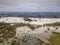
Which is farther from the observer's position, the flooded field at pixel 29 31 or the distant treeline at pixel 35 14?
the distant treeline at pixel 35 14

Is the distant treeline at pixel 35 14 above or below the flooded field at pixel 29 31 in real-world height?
above

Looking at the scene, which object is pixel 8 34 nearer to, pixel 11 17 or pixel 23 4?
pixel 11 17

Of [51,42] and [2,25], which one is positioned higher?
[2,25]

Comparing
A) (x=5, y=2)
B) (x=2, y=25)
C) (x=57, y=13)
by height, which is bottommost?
(x=2, y=25)

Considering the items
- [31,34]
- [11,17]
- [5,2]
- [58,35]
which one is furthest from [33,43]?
[5,2]

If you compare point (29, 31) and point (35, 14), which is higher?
point (35, 14)

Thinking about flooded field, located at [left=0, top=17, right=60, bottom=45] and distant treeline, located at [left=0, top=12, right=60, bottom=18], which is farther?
distant treeline, located at [left=0, top=12, right=60, bottom=18]

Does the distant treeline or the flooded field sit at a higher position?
the distant treeline

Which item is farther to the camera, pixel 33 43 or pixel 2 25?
pixel 2 25
